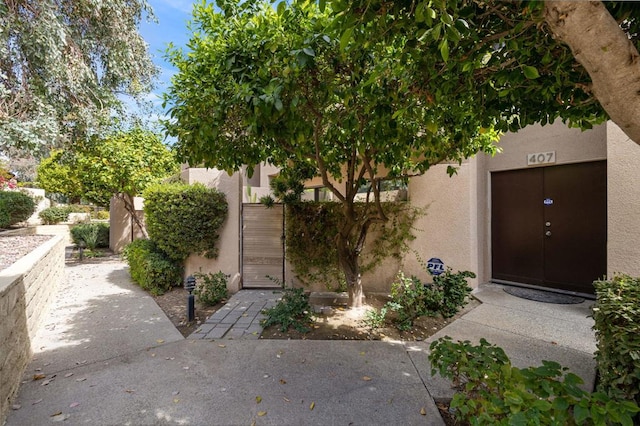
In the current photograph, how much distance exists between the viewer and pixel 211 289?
5.43 m

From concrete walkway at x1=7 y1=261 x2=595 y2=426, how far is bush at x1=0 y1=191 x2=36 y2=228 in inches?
290

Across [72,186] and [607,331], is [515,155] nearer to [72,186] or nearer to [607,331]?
[607,331]

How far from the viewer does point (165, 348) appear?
12.1ft

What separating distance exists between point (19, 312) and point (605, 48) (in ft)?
18.4

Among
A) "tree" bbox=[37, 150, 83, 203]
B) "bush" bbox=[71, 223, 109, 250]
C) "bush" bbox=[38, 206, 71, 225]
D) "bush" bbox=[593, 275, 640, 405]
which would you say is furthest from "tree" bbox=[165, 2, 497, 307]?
"bush" bbox=[38, 206, 71, 225]

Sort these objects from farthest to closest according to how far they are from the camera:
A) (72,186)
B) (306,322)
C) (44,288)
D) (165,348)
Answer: (72,186)
(44,288)
(306,322)
(165,348)

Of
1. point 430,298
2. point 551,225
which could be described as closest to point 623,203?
point 551,225

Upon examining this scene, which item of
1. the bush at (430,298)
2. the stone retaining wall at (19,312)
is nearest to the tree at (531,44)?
the bush at (430,298)

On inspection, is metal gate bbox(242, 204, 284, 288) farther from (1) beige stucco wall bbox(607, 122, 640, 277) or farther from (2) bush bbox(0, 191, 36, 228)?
(2) bush bbox(0, 191, 36, 228)

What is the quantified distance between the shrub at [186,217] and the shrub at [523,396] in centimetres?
503

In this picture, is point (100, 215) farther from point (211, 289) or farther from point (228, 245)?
point (211, 289)

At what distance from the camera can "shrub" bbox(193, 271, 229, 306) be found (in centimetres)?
540

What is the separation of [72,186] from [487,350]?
1587 cm

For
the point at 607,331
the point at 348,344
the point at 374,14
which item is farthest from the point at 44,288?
the point at 607,331
